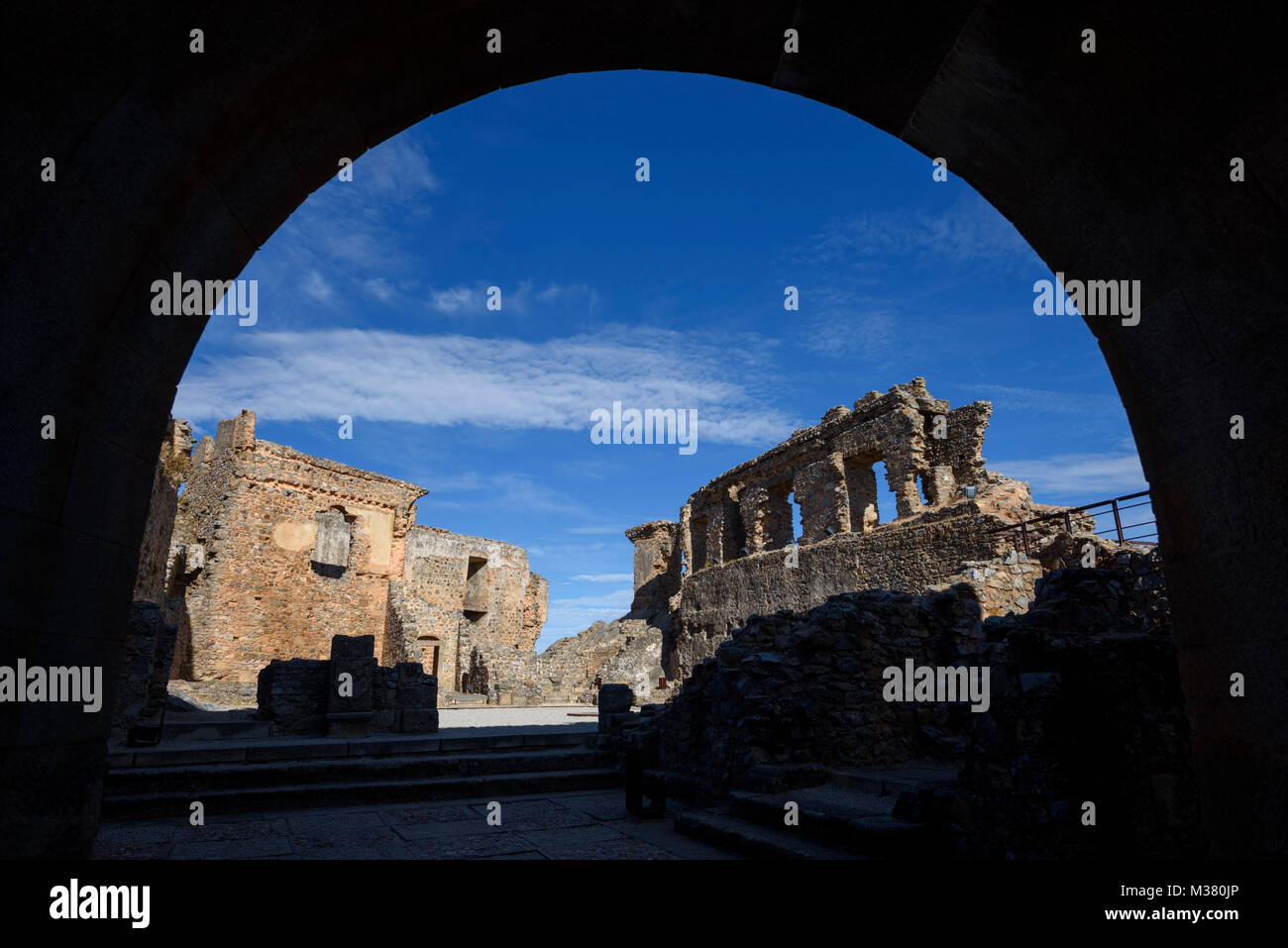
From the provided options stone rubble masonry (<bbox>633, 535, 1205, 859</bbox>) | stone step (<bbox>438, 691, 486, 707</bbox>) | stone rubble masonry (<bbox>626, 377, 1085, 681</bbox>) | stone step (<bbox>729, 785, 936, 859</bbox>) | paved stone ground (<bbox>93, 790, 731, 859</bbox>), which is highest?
stone rubble masonry (<bbox>626, 377, 1085, 681</bbox>)

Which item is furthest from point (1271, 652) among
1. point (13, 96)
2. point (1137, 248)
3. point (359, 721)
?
point (359, 721)

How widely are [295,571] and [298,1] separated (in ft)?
77.9

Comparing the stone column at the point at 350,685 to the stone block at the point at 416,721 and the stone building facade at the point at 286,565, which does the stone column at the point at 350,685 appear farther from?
the stone building facade at the point at 286,565

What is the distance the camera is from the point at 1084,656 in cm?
479

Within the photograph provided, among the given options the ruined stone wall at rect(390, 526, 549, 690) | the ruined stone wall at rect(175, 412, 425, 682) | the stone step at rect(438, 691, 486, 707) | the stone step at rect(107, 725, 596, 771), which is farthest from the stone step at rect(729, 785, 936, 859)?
the ruined stone wall at rect(390, 526, 549, 690)

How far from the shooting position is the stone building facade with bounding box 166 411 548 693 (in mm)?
21203

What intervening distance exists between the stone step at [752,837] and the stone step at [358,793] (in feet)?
8.81

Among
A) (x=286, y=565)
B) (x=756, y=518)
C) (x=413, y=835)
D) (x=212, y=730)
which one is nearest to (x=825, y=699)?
(x=413, y=835)

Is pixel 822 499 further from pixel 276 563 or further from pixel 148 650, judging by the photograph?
pixel 276 563

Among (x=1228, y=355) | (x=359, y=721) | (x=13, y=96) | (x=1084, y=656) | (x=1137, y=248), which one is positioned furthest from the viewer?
(x=359, y=721)

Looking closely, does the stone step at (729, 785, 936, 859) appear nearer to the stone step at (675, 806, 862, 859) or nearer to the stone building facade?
the stone step at (675, 806, 862, 859)

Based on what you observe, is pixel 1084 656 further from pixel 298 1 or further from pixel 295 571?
pixel 295 571

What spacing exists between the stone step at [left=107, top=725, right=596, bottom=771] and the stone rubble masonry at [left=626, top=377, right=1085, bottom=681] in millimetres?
3091

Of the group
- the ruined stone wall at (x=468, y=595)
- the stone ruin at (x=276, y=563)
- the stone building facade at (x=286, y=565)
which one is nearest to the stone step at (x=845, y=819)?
the stone ruin at (x=276, y=563)
